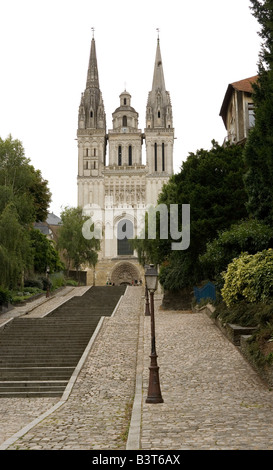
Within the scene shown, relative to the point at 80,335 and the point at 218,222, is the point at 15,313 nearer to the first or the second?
the point at 80,335

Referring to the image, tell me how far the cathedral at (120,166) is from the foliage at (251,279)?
5102 cm

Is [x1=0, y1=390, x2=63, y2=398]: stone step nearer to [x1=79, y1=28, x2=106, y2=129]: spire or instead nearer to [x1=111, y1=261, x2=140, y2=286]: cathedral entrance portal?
[x1=111, y1=261, x2=140, y2=286]: cathedral entrance portal

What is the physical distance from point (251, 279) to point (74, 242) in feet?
125

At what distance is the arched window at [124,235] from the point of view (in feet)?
237

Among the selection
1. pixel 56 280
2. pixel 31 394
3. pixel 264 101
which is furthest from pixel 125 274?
pixel 264 101

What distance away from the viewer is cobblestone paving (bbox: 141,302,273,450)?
714 centimetres

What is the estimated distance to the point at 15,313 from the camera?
84.5 ft

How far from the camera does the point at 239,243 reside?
19.2 metres

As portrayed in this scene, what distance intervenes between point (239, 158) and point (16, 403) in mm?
16620

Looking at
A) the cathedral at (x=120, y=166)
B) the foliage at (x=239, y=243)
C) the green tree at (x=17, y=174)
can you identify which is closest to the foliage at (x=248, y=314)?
the foliage at (x=239, y=243)

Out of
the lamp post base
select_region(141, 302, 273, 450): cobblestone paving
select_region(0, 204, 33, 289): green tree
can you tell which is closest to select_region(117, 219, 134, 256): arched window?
select_region(0, 204, 33, 289): green tree

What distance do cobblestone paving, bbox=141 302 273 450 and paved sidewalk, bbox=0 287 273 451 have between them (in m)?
0.01

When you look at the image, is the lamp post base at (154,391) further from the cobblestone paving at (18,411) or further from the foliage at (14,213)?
the foliage at (14,213)

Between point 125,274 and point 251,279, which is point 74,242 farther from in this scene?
point 251,279
